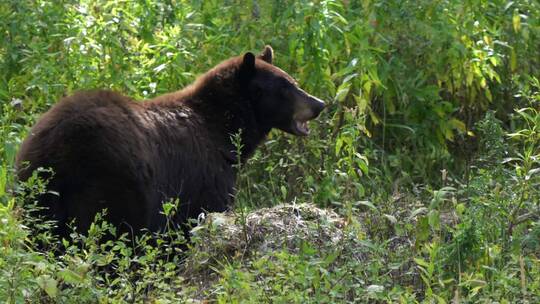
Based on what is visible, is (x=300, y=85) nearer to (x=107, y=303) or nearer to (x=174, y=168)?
(x=174, y=168)

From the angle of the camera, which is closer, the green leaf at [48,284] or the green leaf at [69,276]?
the green leaf at [48,284]

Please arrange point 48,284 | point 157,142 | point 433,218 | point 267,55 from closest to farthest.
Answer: point 48,284 → point 433,218 → point 157,142 → point 267,55

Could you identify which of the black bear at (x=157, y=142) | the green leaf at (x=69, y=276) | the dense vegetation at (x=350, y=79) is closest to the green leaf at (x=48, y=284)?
the green leaf at (x=69, y=276)

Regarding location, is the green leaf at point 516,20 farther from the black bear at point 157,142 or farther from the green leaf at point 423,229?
the green leaf at point 423,229

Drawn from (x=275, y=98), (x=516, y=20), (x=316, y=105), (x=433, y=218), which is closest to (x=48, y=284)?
(x=433, y=218)

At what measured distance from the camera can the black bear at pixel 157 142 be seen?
675 cm

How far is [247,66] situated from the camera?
8.51 meters

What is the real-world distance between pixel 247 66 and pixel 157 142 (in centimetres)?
122

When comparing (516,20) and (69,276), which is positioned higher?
(69,276)

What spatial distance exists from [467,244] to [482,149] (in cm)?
436

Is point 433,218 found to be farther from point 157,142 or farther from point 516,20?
point 516,20

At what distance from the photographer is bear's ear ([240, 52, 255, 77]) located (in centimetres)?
842

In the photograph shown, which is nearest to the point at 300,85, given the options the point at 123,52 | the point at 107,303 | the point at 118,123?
the point at 123,52

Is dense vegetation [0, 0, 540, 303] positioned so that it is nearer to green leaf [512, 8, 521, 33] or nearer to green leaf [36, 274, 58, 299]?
green leaf [512, 8, 521, 33]
